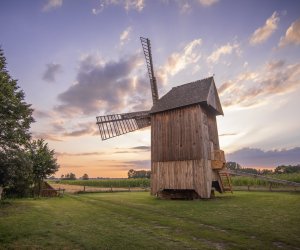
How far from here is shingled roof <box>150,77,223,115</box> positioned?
24453mm

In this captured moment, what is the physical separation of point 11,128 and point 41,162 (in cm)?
754

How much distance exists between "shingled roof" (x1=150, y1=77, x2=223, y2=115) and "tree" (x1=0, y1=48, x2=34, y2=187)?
1214 centimetres

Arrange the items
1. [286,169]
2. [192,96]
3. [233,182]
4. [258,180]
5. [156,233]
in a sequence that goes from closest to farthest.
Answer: [156,233], [192,96], [258,180], [233,182], [286,169]

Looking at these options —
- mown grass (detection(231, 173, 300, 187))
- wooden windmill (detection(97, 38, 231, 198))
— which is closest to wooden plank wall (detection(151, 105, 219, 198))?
wooden windmill (detection(97, 38, 231, 198))

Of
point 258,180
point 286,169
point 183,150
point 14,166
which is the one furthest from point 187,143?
point 286,169

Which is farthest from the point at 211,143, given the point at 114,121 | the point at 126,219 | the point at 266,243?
the point at 266,243

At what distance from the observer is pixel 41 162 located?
27.8m

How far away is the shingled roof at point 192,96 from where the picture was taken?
80.2ft

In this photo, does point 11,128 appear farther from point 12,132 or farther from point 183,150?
point 183,150

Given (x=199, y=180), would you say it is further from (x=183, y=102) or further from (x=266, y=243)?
A: (x=266, y=243)

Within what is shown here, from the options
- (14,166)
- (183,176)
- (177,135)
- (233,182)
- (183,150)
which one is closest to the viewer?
(14,166)

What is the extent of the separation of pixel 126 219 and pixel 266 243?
22.2 ft

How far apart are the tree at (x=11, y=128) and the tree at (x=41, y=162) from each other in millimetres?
5094

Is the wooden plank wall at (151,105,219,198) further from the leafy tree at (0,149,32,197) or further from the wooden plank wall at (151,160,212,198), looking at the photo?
the leafy tree at (0,149,32,197)
